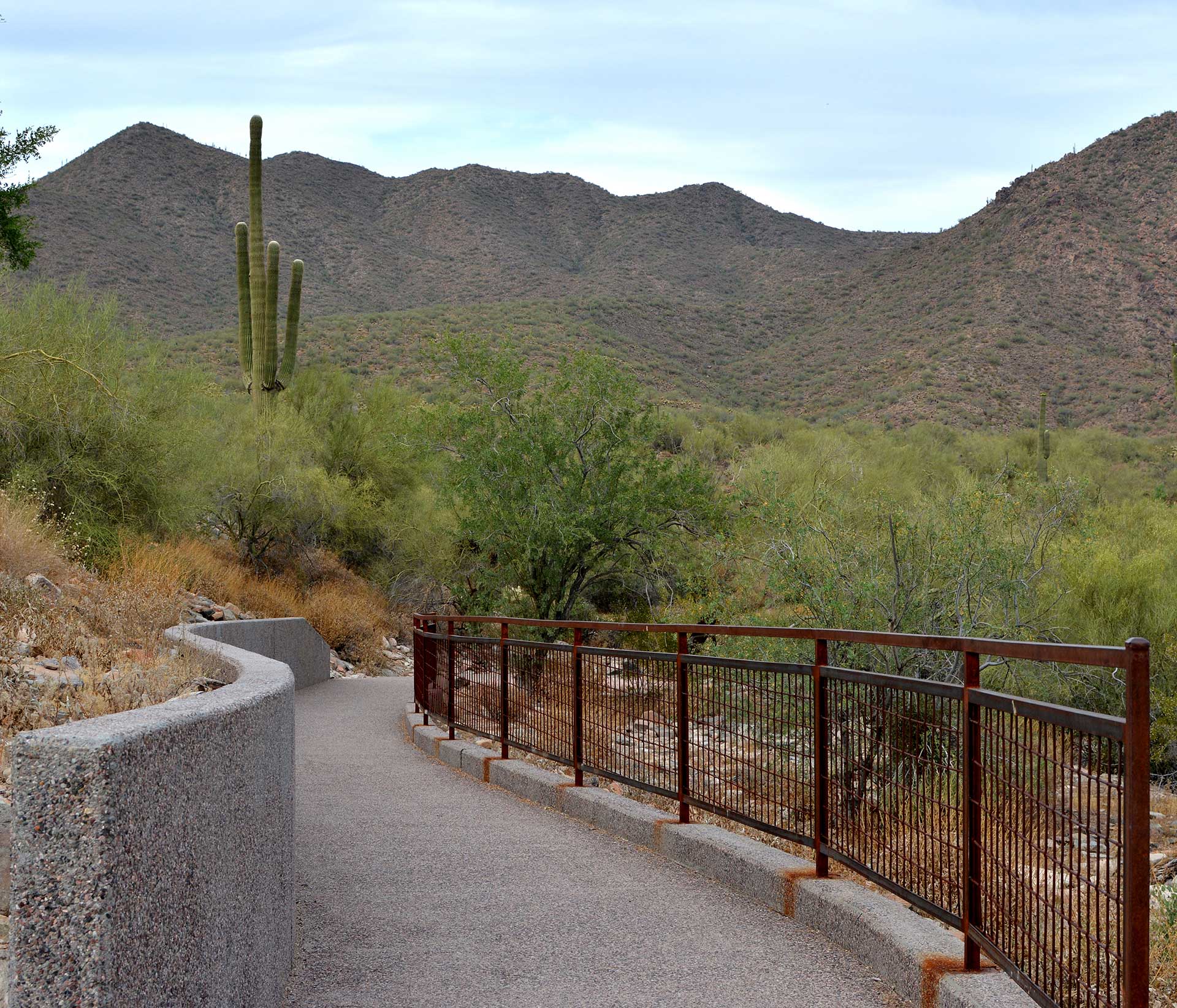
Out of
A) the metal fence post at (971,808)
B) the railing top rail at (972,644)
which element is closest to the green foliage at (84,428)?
the railing top rail at (972,644)

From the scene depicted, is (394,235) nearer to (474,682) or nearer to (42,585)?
(474,682)

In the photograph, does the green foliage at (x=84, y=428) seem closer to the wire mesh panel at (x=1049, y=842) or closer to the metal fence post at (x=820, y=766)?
the metal fence post at (x=820, y=766)

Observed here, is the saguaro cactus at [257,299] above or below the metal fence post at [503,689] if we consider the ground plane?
above

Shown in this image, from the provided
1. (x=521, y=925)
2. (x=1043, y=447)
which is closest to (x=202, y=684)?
(x=521, y=925)

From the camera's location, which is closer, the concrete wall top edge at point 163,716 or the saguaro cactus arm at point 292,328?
the concrete wall top edge at point 163,716

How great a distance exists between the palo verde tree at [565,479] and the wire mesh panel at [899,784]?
1369cm

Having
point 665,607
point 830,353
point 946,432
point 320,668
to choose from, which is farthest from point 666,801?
point 830,353

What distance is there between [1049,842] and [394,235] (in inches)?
4175

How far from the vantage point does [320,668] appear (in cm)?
2486

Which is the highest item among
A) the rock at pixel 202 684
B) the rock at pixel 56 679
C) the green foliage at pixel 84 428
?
the green foliage at pixel 84 428

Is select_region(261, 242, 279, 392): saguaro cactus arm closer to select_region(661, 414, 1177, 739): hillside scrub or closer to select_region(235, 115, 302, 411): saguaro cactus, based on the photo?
select_region(235, 115, 302, 411): saguaro cactus

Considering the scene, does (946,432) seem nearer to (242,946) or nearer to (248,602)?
(248,602)

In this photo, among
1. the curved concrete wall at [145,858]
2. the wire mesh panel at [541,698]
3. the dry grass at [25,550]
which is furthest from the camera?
the dry grass at [25,550]

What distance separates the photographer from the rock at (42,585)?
11617 millimetres
